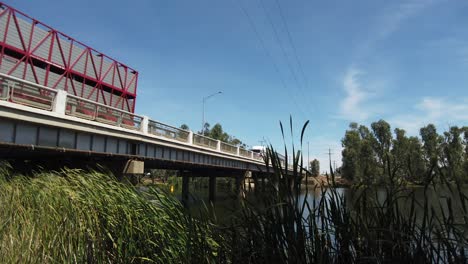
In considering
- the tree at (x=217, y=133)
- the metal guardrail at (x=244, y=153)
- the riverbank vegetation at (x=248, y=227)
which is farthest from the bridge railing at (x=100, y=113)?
the tree at (x=217, y=133)

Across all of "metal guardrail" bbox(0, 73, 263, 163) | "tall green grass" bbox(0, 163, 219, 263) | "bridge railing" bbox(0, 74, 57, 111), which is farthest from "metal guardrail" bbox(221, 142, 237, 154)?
"tall green grass" bbox(0, 163, 219, 263)

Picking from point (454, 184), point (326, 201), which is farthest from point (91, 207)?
point (454, 184)

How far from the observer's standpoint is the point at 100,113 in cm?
1856

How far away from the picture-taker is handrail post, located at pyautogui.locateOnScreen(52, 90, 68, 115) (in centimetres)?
1490

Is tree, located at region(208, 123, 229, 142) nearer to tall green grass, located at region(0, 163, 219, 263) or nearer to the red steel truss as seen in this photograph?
the red steel truss

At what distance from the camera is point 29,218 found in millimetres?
5965

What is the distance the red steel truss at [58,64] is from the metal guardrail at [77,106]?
74.5ft

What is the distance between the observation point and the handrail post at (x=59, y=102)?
48.9 feet

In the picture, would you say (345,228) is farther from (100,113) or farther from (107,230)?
(100,113)

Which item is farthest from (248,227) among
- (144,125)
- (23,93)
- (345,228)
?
(144,125)

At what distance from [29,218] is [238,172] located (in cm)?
4155

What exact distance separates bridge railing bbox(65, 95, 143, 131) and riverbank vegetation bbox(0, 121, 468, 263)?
10804 mm

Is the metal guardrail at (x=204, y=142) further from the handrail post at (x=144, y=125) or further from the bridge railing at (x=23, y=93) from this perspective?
the bridge railing at (x=23, y=93)

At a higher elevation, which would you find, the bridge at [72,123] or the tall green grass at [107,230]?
the bridge at [72,123]
